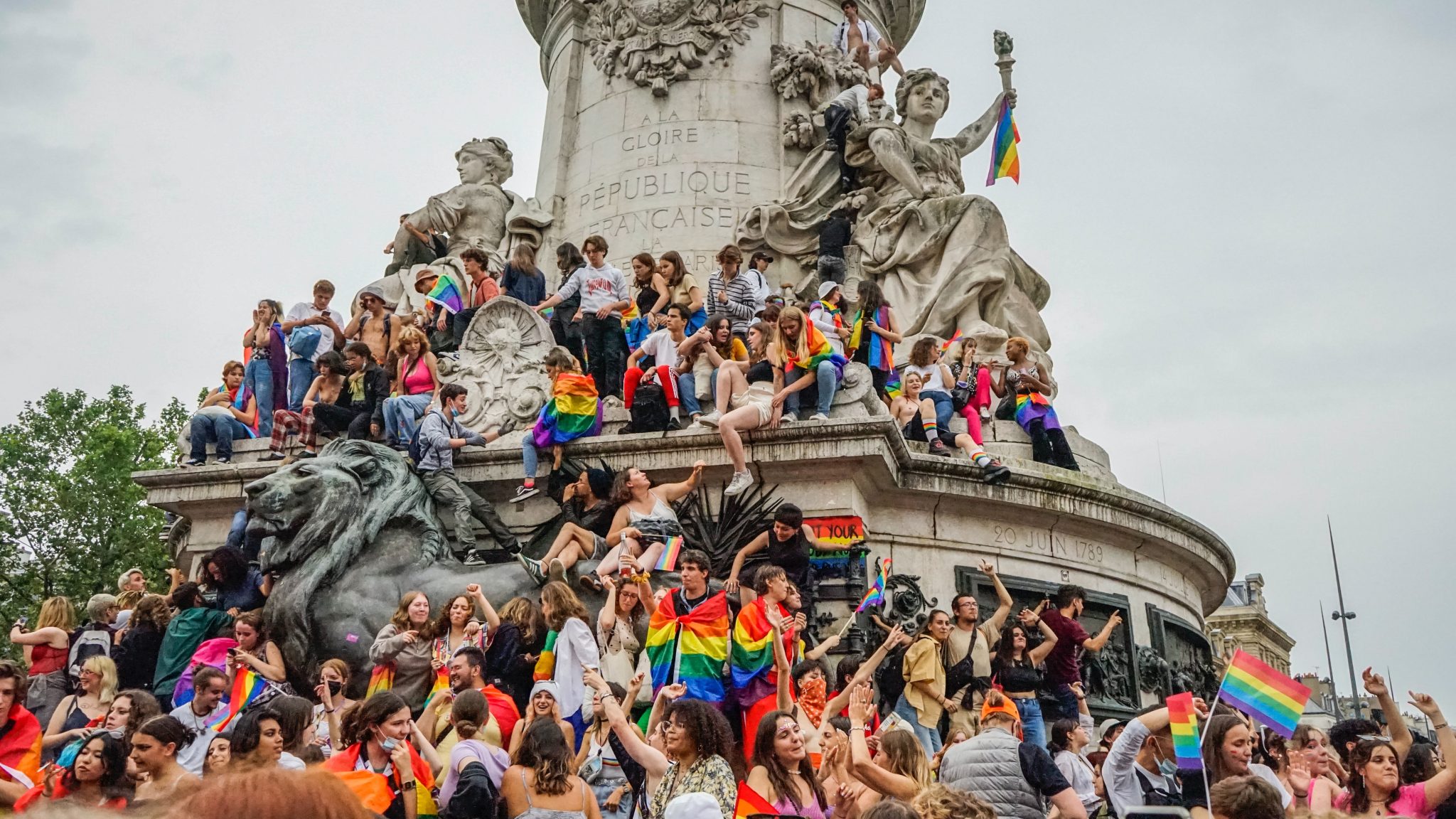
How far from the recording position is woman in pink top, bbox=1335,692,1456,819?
659 cm

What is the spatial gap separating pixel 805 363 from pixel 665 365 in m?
1.57

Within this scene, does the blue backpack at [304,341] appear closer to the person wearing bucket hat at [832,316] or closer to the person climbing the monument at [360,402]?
the person climbing the monument at [360,402]

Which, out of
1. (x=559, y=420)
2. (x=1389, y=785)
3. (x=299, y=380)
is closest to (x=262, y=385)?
(x=299, y=380)

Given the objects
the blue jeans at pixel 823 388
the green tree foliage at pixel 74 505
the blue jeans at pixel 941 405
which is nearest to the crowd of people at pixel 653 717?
the blue jeans at pixel 823 388

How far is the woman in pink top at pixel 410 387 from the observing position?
498 inches

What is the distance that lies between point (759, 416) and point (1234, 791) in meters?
7.46

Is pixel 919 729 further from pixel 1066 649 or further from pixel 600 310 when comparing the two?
pixel 600 310

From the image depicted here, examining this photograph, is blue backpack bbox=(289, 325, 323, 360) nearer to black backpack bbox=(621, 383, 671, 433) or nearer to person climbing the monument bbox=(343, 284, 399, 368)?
person climbing the monument bbox=(343, 284, 399, 368)

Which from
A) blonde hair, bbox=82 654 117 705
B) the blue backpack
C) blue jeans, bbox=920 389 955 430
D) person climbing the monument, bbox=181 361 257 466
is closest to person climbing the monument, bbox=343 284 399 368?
the blue backpack

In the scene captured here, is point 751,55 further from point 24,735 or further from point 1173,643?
point 24,735

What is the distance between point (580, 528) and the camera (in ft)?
36.3

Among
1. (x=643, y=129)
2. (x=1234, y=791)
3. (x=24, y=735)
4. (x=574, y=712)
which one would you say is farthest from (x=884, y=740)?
(x=643, y=129)

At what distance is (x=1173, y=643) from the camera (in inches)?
555

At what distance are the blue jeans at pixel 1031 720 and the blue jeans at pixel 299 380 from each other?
8063 millimetres
